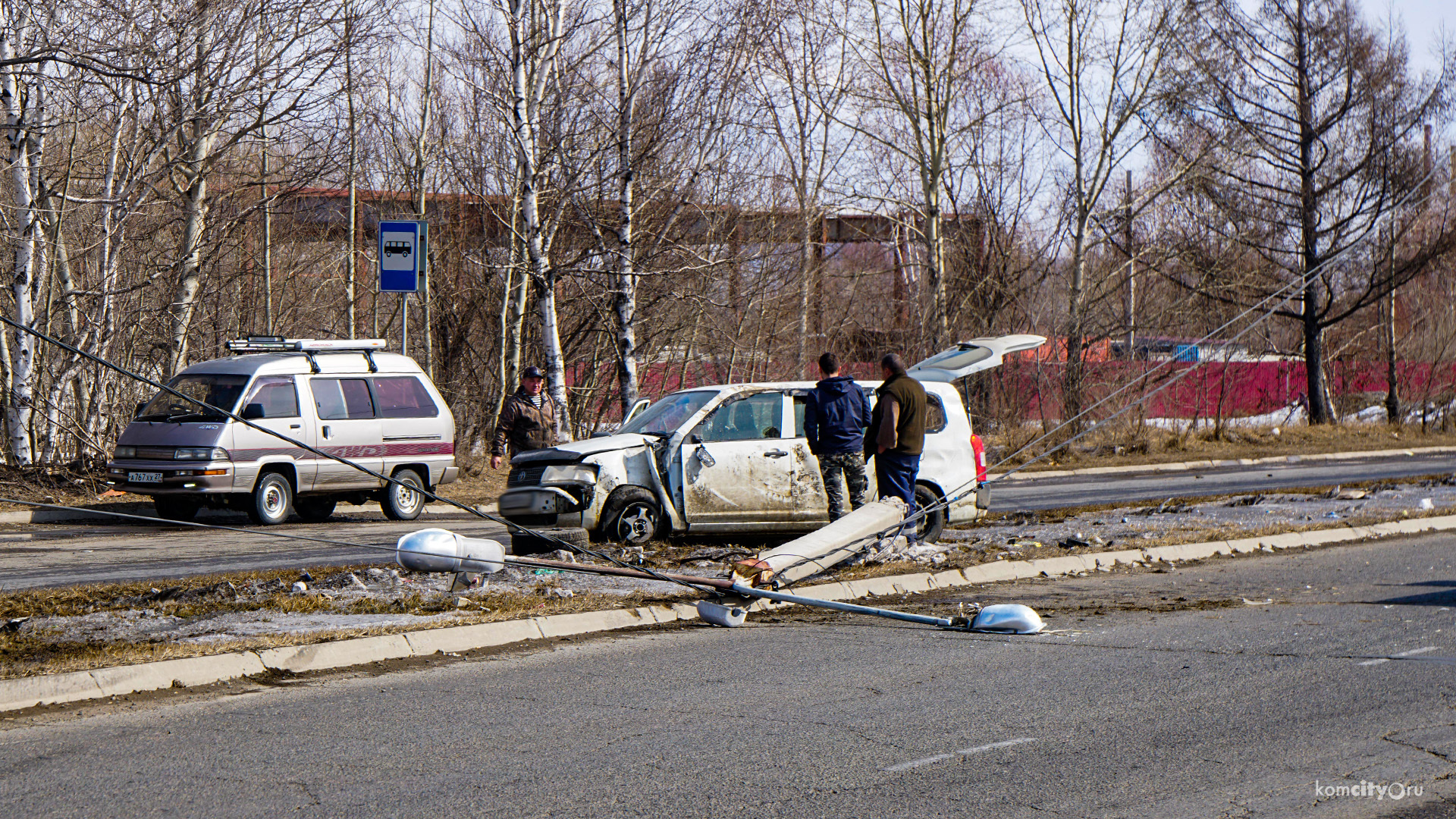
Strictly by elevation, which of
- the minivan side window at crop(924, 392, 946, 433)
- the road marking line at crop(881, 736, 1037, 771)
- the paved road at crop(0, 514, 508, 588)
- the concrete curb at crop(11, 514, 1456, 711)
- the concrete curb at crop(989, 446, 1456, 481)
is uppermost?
the minivan side window at crop(924, 392, 946, 433)

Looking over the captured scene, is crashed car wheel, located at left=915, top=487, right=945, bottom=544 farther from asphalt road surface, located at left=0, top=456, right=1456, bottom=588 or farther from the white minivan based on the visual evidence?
the white minivan

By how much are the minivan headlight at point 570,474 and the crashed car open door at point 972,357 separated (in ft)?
11.2

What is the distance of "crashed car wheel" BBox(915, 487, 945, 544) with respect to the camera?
13.2m

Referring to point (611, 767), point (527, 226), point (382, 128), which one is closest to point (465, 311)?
point (382, 128)

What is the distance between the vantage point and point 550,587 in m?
10.0

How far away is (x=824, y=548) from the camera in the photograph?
9.94m

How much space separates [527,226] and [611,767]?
16.0 meters

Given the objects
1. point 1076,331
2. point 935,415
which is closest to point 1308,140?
point 1076,331

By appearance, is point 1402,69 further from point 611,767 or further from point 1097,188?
point 611,767

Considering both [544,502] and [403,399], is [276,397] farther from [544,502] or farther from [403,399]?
[544,502]

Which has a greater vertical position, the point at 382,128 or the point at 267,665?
the point at 382,128

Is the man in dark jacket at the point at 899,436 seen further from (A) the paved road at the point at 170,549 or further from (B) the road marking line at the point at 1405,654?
(B) the road marking line at the point at 1405,654

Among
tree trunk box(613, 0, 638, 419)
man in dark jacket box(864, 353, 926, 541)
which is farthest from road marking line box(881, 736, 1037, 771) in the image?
tree trunk box(613, 0, 638, 419)

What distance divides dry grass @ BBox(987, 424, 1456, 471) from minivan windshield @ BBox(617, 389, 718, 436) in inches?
524
